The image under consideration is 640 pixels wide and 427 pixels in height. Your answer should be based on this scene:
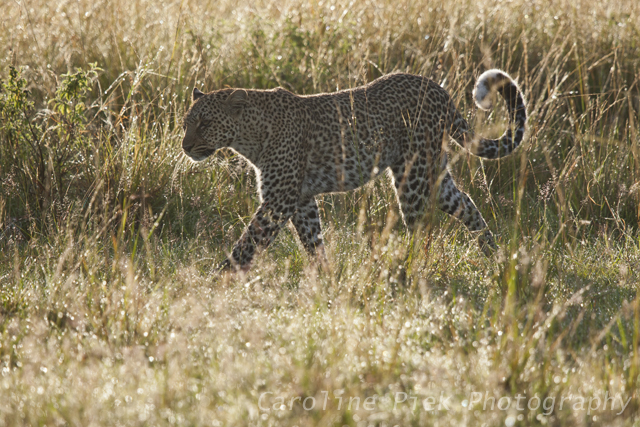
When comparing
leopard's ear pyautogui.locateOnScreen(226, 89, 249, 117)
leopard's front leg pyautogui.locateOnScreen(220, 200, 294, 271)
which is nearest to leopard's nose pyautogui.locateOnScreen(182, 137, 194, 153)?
leopard's ear pyautogui.locateOnScreen(226, 89, 249, 117)

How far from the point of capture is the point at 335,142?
5164 mm

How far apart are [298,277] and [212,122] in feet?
3.85

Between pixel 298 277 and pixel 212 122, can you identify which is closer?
pixel 298 277

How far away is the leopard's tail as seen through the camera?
5.20 metres

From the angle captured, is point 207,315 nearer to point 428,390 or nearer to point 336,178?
point 428,390

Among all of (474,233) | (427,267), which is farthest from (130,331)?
(474,233)

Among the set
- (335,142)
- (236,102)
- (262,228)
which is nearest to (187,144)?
(236,102)

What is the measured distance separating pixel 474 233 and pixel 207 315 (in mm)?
2410

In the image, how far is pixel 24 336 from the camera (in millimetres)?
3504

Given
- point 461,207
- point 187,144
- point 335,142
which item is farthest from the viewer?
point 461,207

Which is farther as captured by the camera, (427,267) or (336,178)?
(336,178)

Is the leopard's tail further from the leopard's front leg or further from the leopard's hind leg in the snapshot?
the leopard's front leg

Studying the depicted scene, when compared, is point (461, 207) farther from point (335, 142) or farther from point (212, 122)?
point (212, 122)

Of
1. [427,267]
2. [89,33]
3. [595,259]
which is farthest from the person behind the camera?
[89,33]
